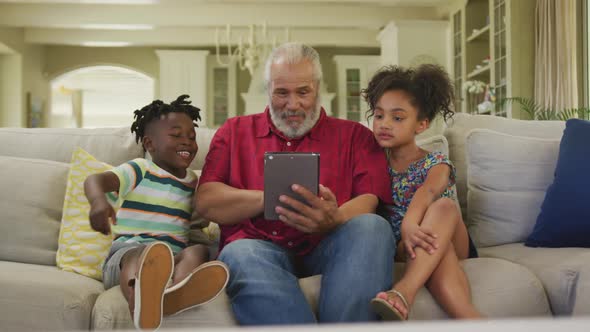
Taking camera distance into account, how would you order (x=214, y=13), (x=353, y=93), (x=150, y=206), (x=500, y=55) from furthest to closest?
(x=353, y=93) < (x=214, y=13) < (x=500, y=55) < (x=150, y=206)

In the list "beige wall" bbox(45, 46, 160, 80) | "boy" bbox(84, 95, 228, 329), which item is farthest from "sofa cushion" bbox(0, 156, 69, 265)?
"beige wall" bbox(45, 46, 160, 80)

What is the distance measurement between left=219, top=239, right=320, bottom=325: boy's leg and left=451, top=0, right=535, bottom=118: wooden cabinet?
14.3ft

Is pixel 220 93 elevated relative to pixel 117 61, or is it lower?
lower

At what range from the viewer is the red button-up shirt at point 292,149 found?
163cm

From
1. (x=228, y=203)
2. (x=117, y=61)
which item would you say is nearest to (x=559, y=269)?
(x=228, y=203)

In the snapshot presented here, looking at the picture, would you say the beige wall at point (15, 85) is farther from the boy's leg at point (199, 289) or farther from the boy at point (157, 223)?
the boy's leg at point (199, 289)

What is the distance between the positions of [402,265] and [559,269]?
415 mm

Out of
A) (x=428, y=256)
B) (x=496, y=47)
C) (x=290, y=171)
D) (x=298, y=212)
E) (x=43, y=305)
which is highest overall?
(x=496, y=47)

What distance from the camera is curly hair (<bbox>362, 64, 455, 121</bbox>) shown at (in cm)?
179

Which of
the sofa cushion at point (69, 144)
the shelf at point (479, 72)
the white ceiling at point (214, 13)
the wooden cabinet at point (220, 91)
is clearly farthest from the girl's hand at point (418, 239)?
the wooden cabinet at point (220, 91)

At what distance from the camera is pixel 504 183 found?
6.33ft

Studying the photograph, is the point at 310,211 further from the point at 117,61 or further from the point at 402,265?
the point at 117,61

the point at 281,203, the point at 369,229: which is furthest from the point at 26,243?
the point at 369,229

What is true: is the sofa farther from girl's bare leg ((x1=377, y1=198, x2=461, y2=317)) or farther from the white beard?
the white beard
